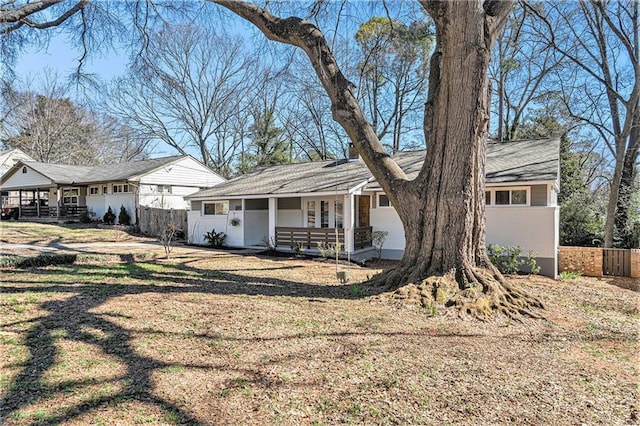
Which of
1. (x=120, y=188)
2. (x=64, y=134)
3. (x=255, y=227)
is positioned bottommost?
(x=255, y=227)

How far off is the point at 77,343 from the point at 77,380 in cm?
111

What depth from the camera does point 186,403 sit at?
3182 mm

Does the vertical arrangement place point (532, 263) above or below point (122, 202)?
below

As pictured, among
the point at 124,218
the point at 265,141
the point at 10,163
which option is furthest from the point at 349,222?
the point at 10,163

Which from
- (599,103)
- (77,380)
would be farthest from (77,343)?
(599,103)

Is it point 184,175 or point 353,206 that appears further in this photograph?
point 184,175

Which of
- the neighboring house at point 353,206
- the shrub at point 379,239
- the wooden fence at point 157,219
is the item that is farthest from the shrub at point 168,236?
the shrub at point 379,239

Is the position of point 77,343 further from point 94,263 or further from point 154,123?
point 154,123

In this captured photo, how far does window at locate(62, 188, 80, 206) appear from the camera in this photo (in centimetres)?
2848

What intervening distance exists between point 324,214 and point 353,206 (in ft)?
7.57

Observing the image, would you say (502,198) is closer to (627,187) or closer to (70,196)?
(627,187)

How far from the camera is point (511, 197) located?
39.7 feet

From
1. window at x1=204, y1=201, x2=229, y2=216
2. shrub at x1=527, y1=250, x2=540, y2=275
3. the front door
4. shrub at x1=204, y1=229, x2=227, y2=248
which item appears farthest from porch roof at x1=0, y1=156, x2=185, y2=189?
shrub at x1=527, y1=250, x2=540, y2=275

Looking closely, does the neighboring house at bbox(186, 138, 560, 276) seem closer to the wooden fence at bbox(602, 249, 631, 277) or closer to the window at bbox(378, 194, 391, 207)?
the window at bbox(378, 194, 391, 207)
